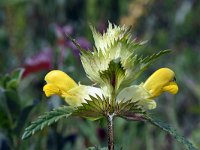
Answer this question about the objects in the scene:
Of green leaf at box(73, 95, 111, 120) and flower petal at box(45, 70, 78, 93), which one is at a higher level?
flower petal at box(45, 70, 78, 93)

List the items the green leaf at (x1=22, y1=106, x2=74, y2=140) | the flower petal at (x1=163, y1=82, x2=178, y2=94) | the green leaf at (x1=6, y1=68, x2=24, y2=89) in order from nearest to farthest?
the green leaf at (x1=22, y1=106, x2=74, y2=140), the flower petal at (x1=163, y1=82, x2=178, y2=94), the green leaf at (x1=6, y1=68, x2=24, y2=89)

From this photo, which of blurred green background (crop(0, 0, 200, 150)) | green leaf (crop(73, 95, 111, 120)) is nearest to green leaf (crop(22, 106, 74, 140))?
green leaf (crop(73, 95, 111, 120))

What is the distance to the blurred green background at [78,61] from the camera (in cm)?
202

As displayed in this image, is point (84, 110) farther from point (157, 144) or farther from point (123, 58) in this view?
point (157, 144)

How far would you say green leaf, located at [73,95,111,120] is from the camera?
1.26m

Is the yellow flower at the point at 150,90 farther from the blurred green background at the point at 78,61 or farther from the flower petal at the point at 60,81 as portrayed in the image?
the blurred green background at the point at 78,61

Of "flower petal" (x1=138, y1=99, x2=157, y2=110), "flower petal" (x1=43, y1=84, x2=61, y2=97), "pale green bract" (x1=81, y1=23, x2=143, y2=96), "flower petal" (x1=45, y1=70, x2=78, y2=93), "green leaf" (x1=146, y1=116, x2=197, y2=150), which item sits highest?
"pale green bract" (x1=81, y1=23, x2=143, y2=96)

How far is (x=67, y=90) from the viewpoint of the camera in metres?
1.34

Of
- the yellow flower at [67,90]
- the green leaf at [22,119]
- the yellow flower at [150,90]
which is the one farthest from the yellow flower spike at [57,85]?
the green leaf at [22,119]

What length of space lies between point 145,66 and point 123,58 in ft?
0.17

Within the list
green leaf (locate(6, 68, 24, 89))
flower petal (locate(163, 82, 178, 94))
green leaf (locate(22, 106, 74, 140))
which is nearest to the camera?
green leaf (locate(22, 106, 74, 140))

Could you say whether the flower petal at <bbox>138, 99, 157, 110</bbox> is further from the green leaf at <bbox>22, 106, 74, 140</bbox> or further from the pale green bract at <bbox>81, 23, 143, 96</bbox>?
the green leaf at <bbox>22, 106, 74, 140</bbox>

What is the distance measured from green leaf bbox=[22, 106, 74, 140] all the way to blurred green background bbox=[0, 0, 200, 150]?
33 cm

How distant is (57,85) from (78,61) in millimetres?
2373
